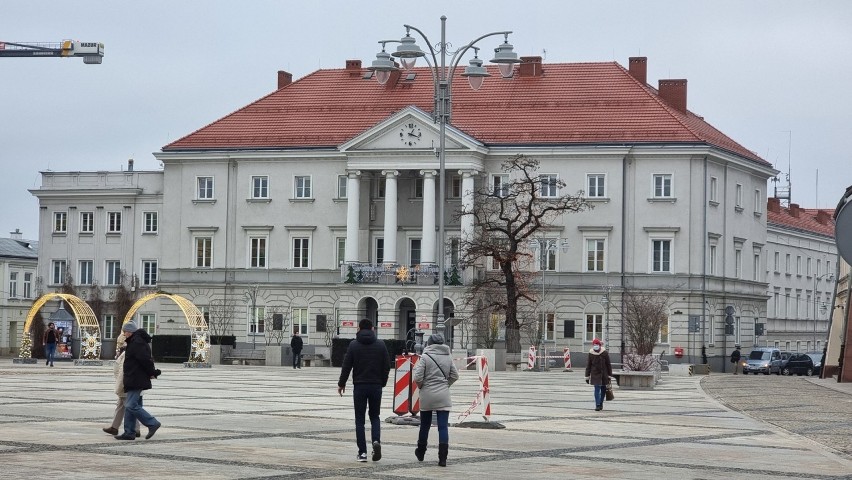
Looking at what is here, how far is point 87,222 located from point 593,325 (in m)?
32.0

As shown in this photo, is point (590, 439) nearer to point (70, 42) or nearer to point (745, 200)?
point (745, 200)

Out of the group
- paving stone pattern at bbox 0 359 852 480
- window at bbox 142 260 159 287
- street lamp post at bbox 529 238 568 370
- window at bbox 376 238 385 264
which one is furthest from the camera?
window at bbox 142 260 159 287

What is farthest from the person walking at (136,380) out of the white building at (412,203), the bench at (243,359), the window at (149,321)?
the window at (149,321)

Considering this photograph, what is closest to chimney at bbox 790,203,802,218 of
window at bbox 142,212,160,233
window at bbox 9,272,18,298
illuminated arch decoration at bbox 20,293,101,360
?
window at bbox 142,212,160,233

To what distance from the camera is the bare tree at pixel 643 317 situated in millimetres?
73531

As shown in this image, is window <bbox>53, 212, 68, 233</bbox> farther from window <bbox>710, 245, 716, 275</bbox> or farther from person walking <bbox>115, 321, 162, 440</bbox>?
person walking <bbox>115, 321, 162, 440</bbox>

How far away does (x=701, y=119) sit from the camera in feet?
307

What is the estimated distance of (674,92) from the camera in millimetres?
89250

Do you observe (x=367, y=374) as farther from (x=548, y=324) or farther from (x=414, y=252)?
(x=414, y=252)

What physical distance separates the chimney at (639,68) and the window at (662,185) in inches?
360

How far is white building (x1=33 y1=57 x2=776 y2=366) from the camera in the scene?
83.2 metres

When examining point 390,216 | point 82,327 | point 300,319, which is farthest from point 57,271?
point 82,327

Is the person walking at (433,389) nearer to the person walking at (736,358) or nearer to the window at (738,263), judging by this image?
the person walking at (736,358)

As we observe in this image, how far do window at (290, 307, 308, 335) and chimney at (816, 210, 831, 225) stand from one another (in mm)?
53227
